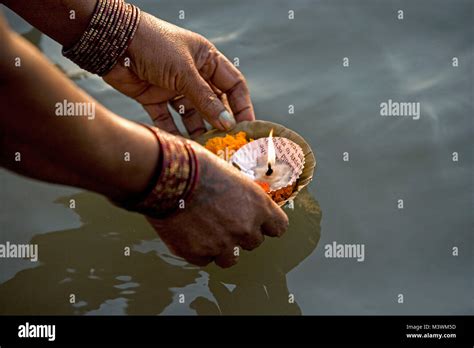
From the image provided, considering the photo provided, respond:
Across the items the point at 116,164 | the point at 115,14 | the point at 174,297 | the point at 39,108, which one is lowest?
the point at 174,297

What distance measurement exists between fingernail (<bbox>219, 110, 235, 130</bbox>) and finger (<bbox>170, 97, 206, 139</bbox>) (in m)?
0.30

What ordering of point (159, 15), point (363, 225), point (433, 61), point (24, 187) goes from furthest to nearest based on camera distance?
point (159, 15) → point (433, 61) → point (24, 187) → point (363, 225)

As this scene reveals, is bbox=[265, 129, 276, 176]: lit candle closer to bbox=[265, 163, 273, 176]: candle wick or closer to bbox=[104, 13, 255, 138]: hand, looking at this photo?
bbox=[265, 163, 273, 176]: candle wick

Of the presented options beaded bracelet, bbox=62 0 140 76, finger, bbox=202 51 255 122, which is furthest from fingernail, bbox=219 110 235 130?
beaded bracelet, bbox=62 0 140 76

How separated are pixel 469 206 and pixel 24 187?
1.97 metres

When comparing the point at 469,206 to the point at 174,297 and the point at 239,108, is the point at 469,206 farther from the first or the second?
the point at 174,297

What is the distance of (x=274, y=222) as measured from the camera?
2.53 meters

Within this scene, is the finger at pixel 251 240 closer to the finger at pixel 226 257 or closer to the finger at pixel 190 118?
the finger at pixel 226 257

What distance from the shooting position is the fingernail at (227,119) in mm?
3043

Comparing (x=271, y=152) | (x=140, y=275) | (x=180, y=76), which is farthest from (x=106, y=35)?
(x=140, y=275)

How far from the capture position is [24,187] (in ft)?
11.0

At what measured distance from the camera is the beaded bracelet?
290 cm

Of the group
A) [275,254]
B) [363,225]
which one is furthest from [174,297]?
[363,225]

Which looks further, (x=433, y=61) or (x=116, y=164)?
(x=433, y=61)
